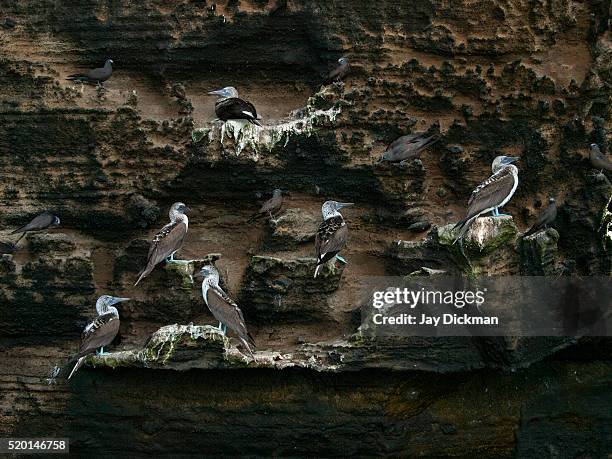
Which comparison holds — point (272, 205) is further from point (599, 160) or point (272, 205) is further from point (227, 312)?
point (599, 160)

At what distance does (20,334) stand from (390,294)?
4516 mm

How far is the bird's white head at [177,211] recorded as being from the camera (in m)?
13.6

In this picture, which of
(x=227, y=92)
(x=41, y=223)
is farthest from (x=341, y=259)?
(x=41, y=223)

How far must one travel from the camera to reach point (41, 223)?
13609mm

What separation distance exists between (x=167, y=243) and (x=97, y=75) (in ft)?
7.38

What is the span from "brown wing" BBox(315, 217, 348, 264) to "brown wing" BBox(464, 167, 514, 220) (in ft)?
4.66

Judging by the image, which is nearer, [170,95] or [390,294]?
[390,294]

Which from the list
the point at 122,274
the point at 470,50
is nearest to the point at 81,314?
the point at 122,274

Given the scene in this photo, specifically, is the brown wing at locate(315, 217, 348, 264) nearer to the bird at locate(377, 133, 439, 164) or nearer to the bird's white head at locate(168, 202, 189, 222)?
the bird at locate(377, 133, 439, 164)

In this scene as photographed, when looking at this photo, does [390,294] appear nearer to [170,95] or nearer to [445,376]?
[445,376]

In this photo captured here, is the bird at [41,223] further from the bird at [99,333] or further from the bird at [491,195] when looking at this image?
A: the bird at [491,195]

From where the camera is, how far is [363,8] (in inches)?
546

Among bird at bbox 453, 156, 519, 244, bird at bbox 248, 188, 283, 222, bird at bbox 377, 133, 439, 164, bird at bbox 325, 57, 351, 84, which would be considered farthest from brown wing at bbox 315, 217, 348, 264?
bird at bbox 325, 57, 351, 84

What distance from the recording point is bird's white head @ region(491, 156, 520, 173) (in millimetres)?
13172
